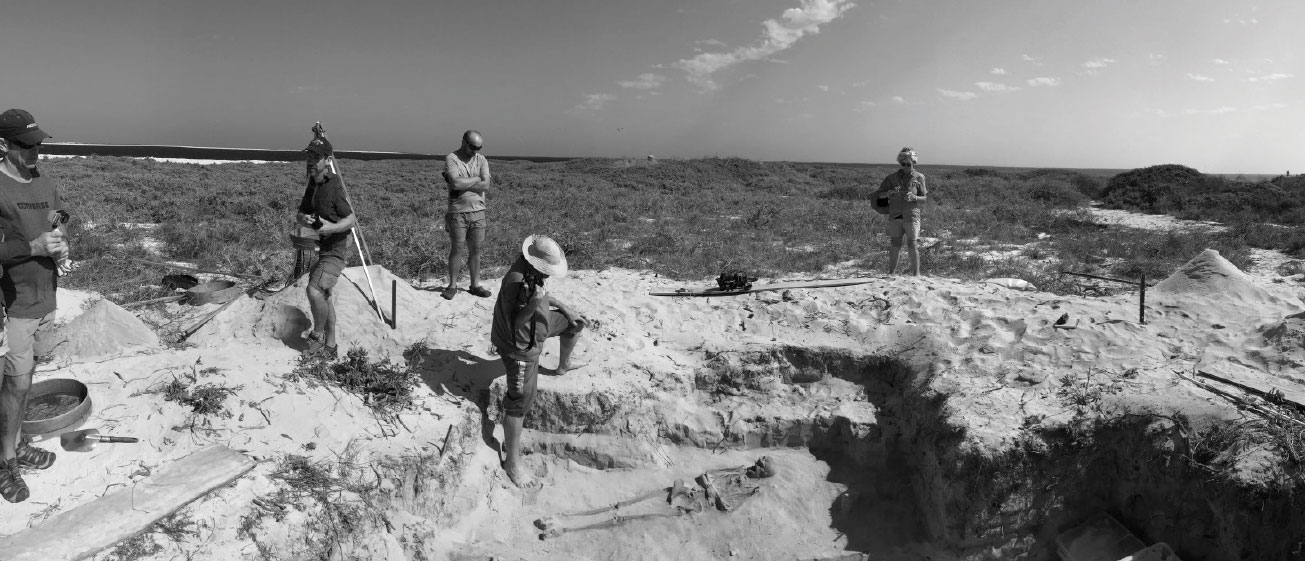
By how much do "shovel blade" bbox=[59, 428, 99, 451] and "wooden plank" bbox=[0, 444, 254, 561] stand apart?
1.69 ft

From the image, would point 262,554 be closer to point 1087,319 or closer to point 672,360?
point 672,360

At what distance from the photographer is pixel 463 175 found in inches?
280

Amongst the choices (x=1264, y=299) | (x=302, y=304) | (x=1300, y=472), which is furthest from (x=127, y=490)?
(x=1264, y=299)

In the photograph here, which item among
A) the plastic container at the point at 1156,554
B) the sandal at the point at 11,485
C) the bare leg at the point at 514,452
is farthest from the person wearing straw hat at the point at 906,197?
the sandal at the point at 11,485

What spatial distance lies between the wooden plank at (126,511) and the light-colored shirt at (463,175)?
3490 millimetres

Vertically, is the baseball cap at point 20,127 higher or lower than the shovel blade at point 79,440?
higher

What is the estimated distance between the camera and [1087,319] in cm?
654

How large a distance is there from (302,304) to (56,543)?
2.82 metres

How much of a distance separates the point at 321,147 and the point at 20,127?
84.2 inches

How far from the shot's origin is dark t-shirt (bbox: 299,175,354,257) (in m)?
5.50

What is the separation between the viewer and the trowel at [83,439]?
13.5 feet

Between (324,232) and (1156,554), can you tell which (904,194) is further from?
(324,232)

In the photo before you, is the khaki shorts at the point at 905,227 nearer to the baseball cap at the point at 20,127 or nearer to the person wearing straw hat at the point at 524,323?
the person wearing straw hat at the point at 524,323

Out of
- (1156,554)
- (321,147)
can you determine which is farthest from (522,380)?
(1156,554)
